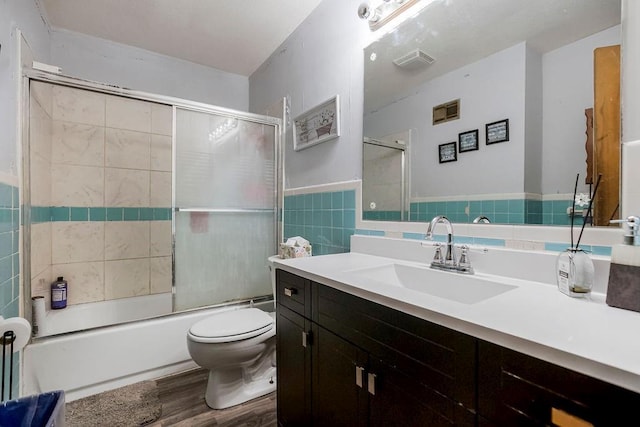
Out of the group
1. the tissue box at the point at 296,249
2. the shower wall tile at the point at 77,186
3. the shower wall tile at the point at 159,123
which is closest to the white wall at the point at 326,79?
the tissue box at the point at 296,249

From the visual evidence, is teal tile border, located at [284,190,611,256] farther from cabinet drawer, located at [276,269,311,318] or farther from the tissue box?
cabinet drawer, located at [276,269,311,318]

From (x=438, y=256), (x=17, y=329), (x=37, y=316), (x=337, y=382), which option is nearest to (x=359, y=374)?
(x=337, y=382)

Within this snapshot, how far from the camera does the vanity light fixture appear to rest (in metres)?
1.44

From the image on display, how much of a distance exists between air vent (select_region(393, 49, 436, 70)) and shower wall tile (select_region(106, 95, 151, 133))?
1957mm

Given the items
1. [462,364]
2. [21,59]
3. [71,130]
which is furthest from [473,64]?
[71,130]

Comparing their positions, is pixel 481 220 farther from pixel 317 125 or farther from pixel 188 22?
pixel 188 22

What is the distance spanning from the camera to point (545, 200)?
3.19 ft

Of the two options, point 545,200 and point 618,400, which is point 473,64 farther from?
point 618,400

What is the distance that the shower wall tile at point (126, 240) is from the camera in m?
2.34

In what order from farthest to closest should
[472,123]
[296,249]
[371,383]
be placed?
[296,249], [472,123], [371,383]

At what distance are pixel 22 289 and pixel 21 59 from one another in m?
1.19

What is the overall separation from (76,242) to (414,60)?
262cm

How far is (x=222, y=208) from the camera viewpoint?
220 centimetres

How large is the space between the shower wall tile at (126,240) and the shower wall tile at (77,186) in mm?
226
